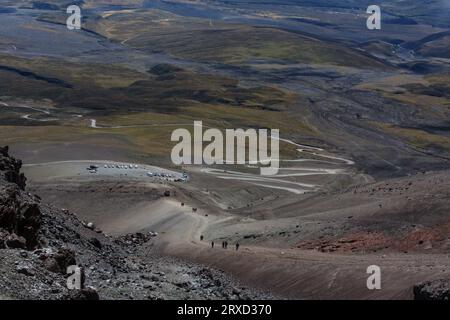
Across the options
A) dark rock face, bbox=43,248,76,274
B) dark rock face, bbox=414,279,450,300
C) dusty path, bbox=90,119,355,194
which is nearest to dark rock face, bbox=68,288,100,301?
dark rock face, bbox=43,248,76,274

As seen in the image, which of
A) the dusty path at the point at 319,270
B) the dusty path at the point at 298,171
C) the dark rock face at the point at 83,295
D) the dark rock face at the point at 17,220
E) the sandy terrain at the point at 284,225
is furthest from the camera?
the dusty path at the point at 298,171

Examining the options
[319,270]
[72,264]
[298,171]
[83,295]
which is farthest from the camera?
[298,171]

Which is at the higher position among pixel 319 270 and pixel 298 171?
pixel 319 270

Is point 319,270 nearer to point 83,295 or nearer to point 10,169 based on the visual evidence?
point 83,295

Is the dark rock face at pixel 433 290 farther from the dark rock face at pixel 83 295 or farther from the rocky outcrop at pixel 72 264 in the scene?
the dark rock face at pixel 83 295

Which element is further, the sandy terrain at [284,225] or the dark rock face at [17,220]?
the sandy terrain at [284,225]

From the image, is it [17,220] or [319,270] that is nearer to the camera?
[17,220]

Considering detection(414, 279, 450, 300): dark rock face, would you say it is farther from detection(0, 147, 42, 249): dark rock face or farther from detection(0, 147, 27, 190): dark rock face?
detection(0, 147, 27, 190): dark rock face

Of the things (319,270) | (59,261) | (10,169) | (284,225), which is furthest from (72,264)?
(284,225)

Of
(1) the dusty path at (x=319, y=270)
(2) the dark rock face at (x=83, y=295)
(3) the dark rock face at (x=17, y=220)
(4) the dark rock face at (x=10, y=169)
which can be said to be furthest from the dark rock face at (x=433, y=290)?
(4) the dark rock face at (x=10, y=169)

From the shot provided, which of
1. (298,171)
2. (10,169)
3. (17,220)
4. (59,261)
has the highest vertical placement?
(17,220)
